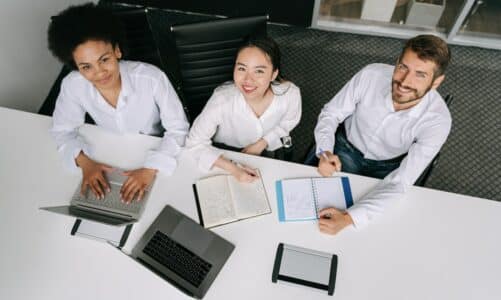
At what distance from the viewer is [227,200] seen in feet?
5.08

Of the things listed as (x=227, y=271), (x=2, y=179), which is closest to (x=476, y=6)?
(x=227, y=271)

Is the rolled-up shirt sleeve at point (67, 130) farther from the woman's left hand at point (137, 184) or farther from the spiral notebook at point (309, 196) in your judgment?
the spiral notebook at point (309, 196)

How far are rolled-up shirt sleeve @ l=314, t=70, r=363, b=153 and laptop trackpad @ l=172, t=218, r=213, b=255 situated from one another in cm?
63

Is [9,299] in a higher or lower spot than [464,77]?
higher

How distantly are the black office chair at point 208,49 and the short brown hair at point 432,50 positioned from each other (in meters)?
0.62

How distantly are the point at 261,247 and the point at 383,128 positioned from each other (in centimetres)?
79

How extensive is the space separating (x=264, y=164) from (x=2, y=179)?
107 centimetres

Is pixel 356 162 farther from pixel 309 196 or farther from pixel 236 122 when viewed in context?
pixel 236 122

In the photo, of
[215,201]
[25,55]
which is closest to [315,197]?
[215,201]

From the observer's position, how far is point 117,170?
1.62 m

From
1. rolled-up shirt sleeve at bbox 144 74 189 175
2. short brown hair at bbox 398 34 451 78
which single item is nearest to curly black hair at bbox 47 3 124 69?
rolled-up shirt sleeve at bbox 144 74 189 175

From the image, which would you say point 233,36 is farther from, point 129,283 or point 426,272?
point 426,272

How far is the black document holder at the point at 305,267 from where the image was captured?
1364mm

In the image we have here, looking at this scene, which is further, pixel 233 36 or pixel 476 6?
pixel 476 6
